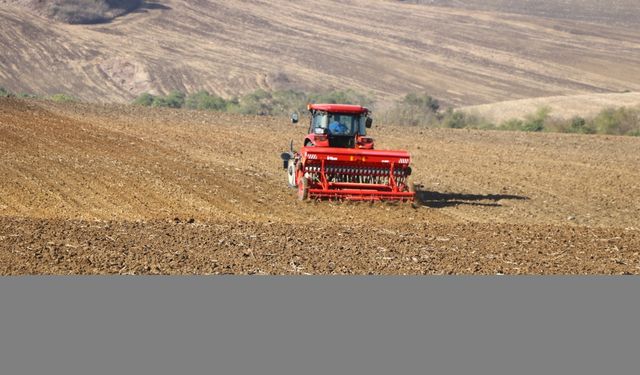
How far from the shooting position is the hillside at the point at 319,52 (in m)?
75.9

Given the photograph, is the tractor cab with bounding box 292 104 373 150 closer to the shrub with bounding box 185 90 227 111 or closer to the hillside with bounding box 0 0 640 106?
the shrub with bounding box 185 90 227 111

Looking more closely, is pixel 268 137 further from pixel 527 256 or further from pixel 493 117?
pixel 493 117

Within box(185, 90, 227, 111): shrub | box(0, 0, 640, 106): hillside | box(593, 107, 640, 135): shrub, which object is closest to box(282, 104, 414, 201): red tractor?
box(593, 107, 640, 135): shrub

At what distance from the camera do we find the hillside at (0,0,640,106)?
75875mm

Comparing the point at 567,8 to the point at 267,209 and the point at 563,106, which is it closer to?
the point at 563,106

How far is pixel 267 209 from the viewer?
2241 cm

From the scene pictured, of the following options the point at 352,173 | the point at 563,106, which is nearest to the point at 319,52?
the point at 563,106

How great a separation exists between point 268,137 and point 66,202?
624 inches

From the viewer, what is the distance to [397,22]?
329 ft

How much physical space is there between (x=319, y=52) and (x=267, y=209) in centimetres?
6783

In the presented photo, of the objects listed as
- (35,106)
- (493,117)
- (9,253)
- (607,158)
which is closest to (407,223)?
(9,253)

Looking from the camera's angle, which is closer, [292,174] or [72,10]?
[292,174]

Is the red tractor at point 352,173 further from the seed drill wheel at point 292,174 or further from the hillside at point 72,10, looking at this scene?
the hillside at point 72,10

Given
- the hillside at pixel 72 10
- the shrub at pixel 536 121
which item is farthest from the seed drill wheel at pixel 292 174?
the hillside at pixel 72 10
